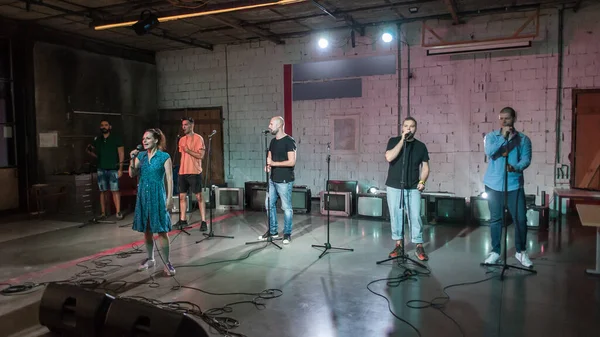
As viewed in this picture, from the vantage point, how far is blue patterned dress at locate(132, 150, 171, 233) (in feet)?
14.4

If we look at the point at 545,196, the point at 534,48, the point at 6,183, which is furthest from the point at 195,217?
the point at 534,48

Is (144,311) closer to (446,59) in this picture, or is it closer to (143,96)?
(446,59)

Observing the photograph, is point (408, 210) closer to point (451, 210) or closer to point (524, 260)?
point (524, 260)

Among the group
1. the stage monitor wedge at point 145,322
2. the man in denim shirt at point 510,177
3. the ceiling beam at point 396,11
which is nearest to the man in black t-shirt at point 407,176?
the man in denim shirt at point 510,177

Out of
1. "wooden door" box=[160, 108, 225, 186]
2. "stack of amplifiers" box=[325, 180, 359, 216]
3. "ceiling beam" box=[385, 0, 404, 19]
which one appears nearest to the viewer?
"ceiling beam" box=[385, 0, 404, 19]

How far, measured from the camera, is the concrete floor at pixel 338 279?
344 centimetres

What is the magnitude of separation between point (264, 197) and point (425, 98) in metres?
3.53

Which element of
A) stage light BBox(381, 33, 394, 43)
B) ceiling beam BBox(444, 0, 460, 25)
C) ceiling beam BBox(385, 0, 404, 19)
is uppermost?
ceiling beam BBox(385, 0, 404, 19)

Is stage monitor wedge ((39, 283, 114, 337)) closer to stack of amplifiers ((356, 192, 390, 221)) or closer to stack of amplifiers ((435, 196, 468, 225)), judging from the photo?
stack of amplifiers ((356, 192, 390, 221))

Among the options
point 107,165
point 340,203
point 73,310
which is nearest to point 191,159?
point 107,165

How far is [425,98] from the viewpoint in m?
8.51

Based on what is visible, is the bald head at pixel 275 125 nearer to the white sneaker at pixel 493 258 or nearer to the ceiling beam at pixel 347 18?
the ceiling beam at pixel 347 18

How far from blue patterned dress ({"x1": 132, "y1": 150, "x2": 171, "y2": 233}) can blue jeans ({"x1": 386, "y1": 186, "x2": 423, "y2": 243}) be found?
2373 millimetres

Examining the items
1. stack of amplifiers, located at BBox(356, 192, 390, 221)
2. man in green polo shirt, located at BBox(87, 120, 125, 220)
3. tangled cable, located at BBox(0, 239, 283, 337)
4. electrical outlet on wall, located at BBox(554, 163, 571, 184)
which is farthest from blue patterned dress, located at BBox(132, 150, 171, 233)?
electrical outlet on wall, located at BBox(554, 163, 571, 184)
